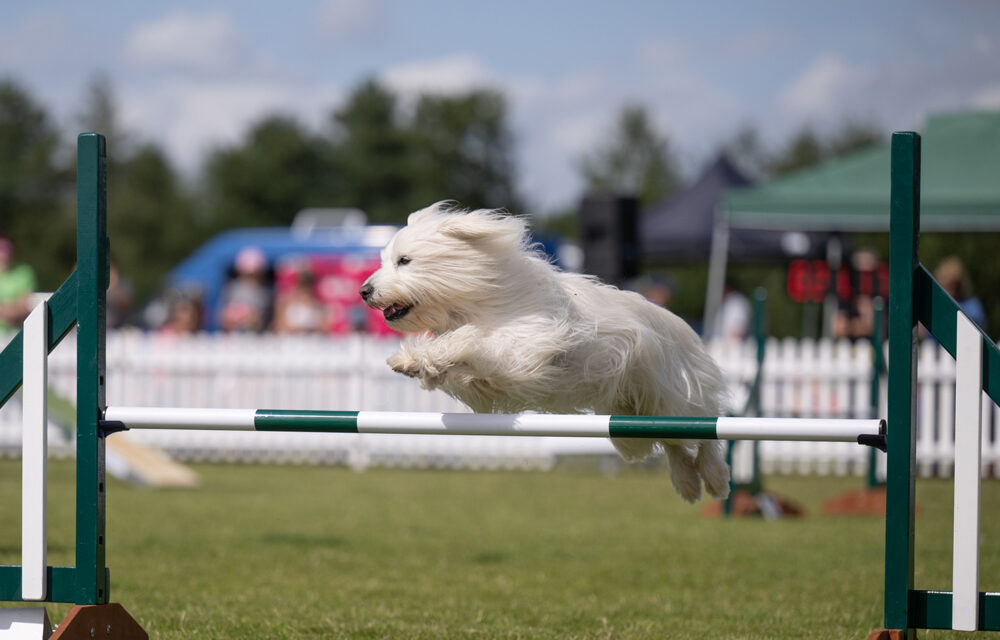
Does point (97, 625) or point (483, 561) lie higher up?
point (97, 625)

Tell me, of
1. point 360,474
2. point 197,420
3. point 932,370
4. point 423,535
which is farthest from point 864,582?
point 360,474

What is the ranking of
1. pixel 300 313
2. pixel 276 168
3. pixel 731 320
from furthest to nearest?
pixel 276 168
pixel 731 320
pixel 300 313

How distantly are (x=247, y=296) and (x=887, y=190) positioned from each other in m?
8.30

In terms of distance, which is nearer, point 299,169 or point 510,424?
point 510,424

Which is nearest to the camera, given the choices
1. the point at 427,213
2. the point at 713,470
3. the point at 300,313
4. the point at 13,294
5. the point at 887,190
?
the point at 427,213

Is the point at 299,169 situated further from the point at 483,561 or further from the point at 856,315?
the point at 483,561

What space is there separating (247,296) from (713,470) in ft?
38.9

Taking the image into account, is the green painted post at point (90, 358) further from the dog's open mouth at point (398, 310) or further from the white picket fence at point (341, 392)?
the white picket fence at point (341, 392)

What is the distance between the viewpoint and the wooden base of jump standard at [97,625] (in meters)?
3.42

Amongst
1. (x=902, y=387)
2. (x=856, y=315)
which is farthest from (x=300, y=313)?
(x=902, y=387)

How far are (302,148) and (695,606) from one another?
57760 mm

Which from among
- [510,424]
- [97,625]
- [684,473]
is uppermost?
[510,424]

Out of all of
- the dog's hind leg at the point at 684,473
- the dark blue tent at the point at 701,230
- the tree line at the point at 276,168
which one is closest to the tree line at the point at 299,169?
the tree line at the point at 276,168

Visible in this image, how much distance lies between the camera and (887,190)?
12.8 m
